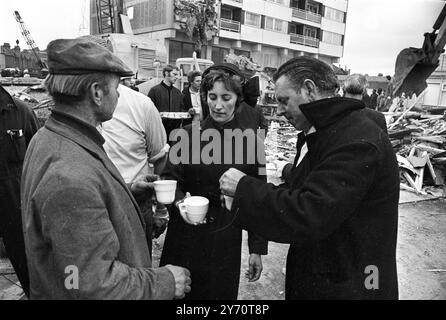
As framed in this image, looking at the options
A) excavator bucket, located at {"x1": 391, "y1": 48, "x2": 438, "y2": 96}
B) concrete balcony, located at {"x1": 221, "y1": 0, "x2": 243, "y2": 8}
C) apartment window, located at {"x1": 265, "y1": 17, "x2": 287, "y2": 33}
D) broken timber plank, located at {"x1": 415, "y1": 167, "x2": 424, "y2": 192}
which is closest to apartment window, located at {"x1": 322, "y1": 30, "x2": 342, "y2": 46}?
apartment window, located at {"x1": 265, "y1": 17, "x2": 287, "y2": 33}

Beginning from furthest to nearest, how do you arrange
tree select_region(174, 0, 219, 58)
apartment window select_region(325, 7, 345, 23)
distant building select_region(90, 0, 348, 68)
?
apartment window select_region(325, 7, 345, 23), distant building select_region(90, 0, 348, 68), tree select_region(174, 0, 219, 58)

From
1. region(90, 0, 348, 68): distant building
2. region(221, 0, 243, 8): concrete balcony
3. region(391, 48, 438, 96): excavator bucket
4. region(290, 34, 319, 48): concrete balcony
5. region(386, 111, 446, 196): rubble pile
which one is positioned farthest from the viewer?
region(290, 34, 319, 48): concrete balcony

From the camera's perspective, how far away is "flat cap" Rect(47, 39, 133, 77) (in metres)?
1.27

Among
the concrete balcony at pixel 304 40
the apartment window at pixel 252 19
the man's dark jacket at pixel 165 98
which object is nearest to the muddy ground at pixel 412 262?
the man's dark jacket at pixel 165 98

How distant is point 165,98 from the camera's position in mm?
6902

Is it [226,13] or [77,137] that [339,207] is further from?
[226,13]

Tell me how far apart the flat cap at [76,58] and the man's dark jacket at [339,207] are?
744 mm

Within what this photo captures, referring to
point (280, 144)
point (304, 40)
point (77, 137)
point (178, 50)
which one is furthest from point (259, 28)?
point (77, 137)

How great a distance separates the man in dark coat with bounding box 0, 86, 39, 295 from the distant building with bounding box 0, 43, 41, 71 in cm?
4295

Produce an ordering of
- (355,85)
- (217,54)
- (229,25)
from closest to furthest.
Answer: (355,85) < (229,25) < (217,54)

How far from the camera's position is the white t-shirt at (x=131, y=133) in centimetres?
296

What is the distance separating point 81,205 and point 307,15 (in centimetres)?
4415

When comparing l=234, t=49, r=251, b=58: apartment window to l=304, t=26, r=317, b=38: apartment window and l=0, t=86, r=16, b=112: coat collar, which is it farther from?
l=0, t=86, r=16, b=112: coat collar

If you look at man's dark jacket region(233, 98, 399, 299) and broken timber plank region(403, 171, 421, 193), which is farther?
broken timber plank region(403, 171, 421, 193)
